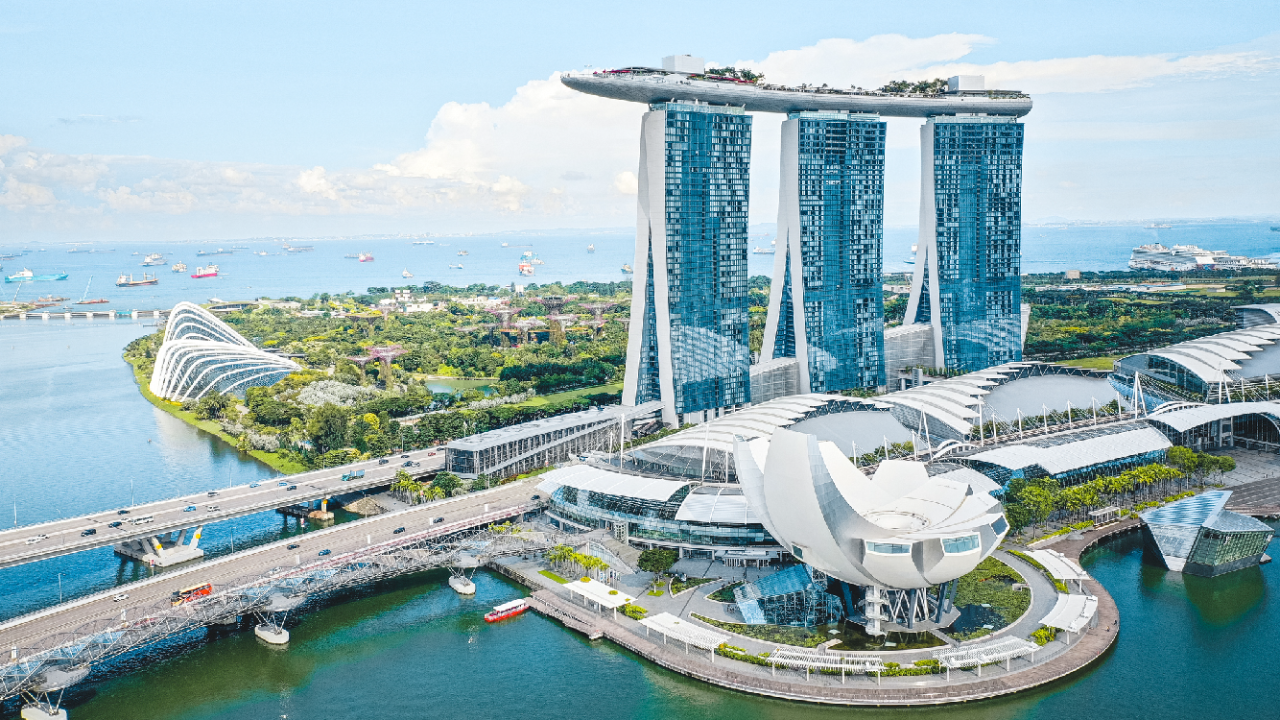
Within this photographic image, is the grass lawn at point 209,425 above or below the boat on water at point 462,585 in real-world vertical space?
above

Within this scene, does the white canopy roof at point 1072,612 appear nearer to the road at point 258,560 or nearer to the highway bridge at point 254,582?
the highway bridge at point 254,582

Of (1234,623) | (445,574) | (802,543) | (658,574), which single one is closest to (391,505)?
(445,574)

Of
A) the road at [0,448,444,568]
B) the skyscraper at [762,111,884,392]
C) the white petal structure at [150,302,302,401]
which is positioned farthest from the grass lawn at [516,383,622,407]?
Result: the white petal structure at [150,302,302,401]

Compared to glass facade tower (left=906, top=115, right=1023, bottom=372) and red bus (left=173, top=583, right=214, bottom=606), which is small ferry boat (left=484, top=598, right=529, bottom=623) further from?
glass facade tower (left=906, top=115, right=1023, bottom=372)

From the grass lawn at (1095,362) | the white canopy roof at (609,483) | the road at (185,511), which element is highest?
the grass lawn at (1095,362)

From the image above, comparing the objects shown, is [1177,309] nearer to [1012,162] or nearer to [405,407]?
[1012,162]

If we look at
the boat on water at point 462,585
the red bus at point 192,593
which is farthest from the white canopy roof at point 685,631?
the red bus at point 192,593
